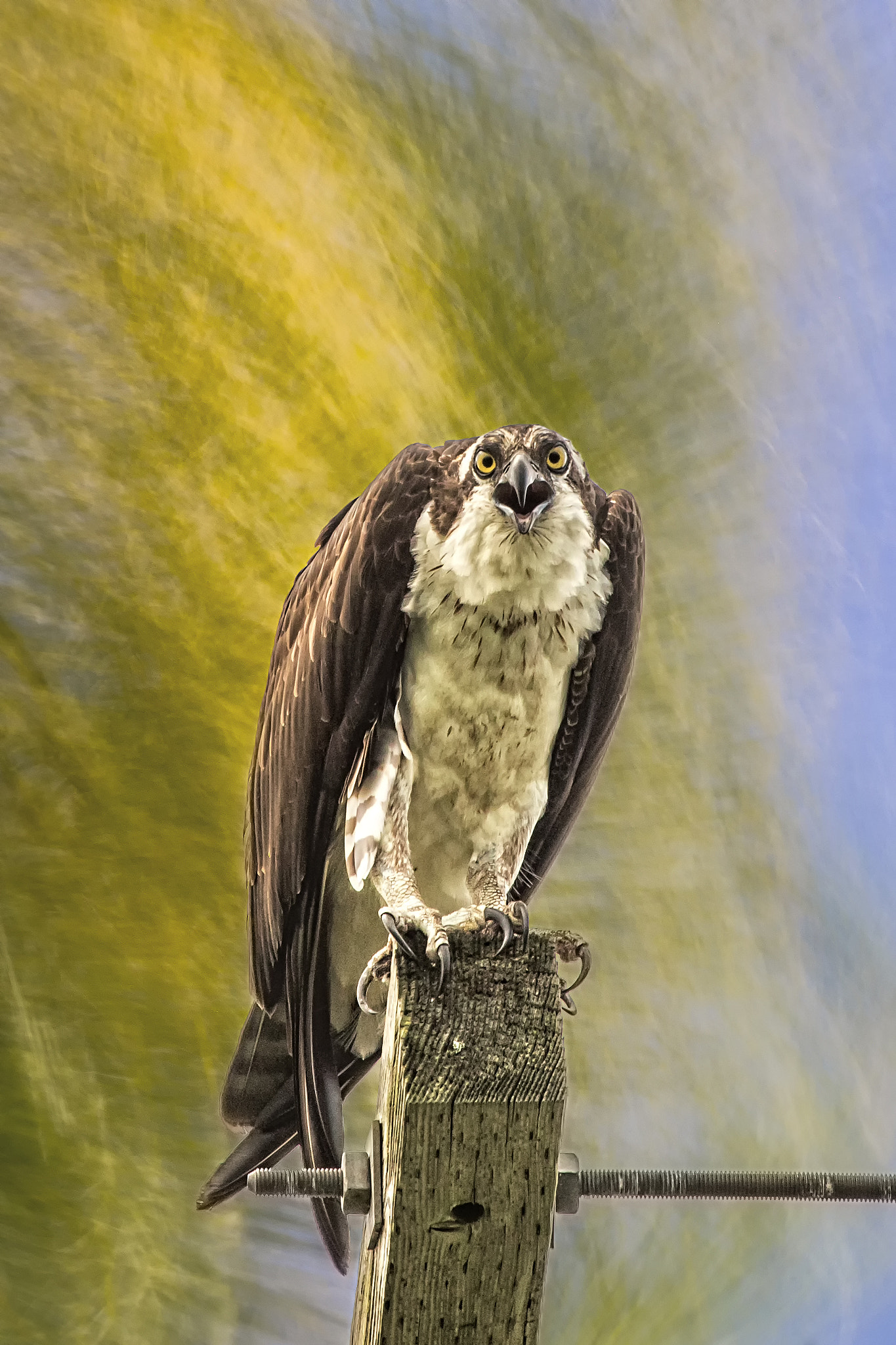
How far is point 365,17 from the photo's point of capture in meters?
3.22

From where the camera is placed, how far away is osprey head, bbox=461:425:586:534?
5.67 ft

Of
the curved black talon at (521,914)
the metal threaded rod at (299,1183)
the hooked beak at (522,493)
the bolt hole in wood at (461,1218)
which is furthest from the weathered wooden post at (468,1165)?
the hooked beak at (522,493)

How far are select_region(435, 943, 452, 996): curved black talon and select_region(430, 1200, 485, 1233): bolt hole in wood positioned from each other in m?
0.18

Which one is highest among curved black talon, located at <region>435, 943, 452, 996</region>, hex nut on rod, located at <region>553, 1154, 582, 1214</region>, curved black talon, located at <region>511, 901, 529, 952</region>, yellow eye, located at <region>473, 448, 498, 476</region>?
yellow eye, located at <region>473, 448, 498, 476</region>

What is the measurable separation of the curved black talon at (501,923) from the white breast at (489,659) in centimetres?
30

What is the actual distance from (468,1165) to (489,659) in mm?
830

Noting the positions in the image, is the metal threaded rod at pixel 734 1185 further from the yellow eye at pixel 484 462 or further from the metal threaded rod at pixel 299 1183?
the yellow eye at pixel 484 462

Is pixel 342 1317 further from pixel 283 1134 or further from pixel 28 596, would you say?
pixel 28 596

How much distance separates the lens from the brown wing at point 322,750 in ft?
5.93

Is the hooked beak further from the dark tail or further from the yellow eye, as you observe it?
the dark tail

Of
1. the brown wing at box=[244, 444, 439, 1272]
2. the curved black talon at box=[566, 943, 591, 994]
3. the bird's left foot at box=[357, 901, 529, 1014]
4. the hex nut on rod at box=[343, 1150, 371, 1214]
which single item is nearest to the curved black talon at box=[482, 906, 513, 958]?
the bird's left foot at box=[357, 901, 529, 1014]

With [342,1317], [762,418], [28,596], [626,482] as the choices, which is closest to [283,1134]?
[342,1317]

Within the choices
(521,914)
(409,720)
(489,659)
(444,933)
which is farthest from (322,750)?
(444,933)

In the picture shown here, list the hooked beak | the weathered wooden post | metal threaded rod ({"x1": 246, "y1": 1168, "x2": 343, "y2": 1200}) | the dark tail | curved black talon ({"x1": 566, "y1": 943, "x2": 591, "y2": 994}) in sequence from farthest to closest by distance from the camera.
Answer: the dark tail < the hooked beak < curved black talon ({"x1": 566, "y1": 943, "x2": 591, "y2": 994}) < metal threaded rod ({"x1": 246, "y1": 1168, "x2": 343, "y2": 1200}) < the weathered wooden post
